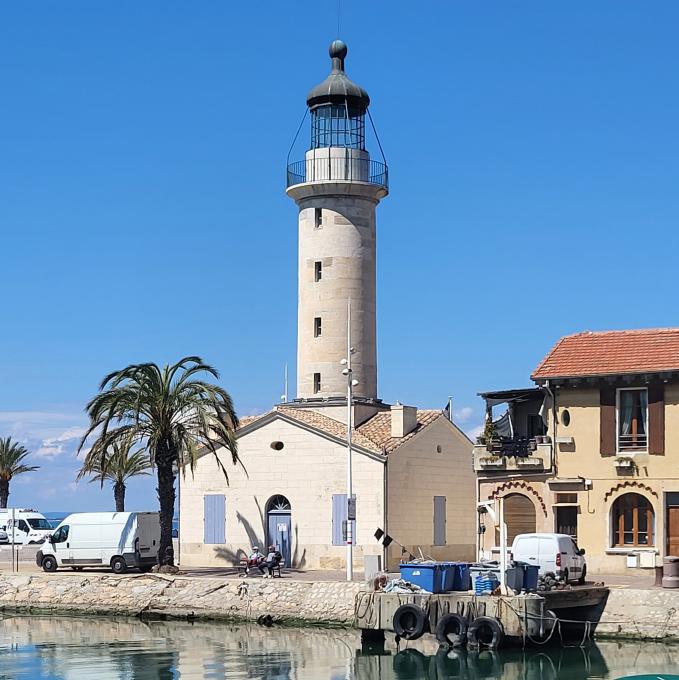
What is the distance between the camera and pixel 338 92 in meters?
50.2

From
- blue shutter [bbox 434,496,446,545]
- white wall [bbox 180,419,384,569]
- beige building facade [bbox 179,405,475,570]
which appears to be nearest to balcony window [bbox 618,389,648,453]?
beige building facade [bbox 179,405,475,570]

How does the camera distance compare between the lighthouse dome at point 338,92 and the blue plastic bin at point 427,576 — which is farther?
the lighthouse dome at point 338,92

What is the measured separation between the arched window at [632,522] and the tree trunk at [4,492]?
4077cm

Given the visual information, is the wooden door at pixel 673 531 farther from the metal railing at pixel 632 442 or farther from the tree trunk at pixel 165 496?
the tree trunk at pixel 165 496

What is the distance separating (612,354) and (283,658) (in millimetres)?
15567

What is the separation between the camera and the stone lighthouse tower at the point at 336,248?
49.4 meters

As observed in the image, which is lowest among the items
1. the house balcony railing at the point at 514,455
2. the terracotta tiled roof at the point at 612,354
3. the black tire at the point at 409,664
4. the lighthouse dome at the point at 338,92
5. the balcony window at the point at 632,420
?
the black tire at the point at 409,664

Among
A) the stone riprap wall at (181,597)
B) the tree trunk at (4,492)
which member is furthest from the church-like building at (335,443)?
the tree trunk at (4,492)

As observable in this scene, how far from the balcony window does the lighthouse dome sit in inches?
671

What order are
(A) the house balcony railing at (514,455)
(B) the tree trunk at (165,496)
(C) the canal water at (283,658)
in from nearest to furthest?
1. (C) the canal water at (283,658)
2. (A) the house balcony railing at (514,455)
3. (B) the tree trunk at (165,496)

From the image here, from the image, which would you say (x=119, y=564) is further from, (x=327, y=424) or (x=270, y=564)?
(x=327, y=424)

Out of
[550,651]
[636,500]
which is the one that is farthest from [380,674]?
[636,500]

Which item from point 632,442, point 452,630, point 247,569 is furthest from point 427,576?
point 247,569

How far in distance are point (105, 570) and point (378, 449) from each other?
33.9 ft
